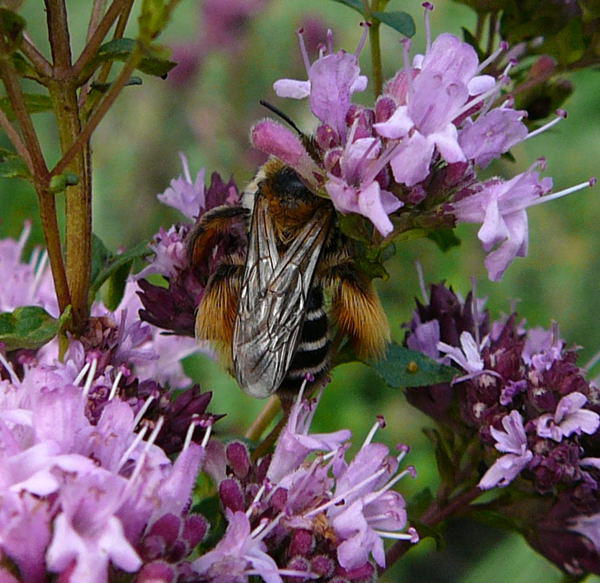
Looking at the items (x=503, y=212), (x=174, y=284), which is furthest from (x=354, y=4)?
(x=174, y=284)

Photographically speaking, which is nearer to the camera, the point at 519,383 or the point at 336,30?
the point at 519,383

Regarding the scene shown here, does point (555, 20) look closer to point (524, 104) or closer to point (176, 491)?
point (524, 104)

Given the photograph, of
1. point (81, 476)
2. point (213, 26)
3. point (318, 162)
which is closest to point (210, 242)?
point (318, 162)

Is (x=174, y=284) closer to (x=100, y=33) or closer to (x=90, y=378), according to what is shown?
(x=90, y=378)

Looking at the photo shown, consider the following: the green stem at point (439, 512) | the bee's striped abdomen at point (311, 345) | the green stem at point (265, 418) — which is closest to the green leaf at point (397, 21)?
the bee's striped abdomen at point (311, 345)

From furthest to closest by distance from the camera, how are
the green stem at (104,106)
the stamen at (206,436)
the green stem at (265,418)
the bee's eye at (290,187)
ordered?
the green stem at (265,418) → the bee's eye at (290,187) → the stamen at (206,436) → the green stem at (104,106)

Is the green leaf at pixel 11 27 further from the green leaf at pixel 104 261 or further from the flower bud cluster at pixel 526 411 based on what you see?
the flower bud cluster at pixel 526 411
